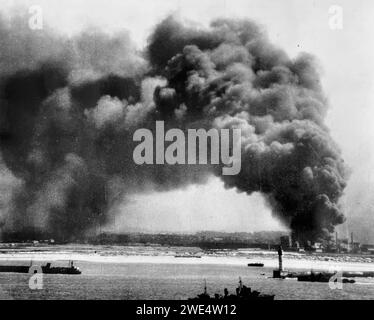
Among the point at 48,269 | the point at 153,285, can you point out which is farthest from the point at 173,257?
the point at 153,285

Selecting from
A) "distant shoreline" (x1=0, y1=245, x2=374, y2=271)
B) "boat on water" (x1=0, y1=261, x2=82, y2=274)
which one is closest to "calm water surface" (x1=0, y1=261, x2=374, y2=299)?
"boat on water" (x1=0, y1=261, x2=82, y2=274)

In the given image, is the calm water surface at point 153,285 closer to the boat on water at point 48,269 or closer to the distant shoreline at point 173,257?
the boat on water at point 48,269

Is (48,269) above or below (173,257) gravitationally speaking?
below

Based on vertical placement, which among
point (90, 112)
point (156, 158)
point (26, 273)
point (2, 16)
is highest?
point (2, 16)

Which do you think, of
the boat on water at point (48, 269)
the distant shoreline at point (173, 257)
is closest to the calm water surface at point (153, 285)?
the boat on water at point (48, 269)

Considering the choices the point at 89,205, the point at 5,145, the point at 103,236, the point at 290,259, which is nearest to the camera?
the point at 5,145

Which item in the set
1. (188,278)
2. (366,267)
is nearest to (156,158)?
(188,278)

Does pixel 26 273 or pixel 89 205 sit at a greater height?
pixel 89 205

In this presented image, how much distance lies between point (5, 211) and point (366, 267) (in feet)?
88.7

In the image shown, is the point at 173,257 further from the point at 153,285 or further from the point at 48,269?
the point at 153,285

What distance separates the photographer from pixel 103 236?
41812 mm

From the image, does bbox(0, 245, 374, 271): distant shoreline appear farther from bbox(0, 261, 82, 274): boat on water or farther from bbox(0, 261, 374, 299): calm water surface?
bbox(0, 261, 374, 299): calm water surface
